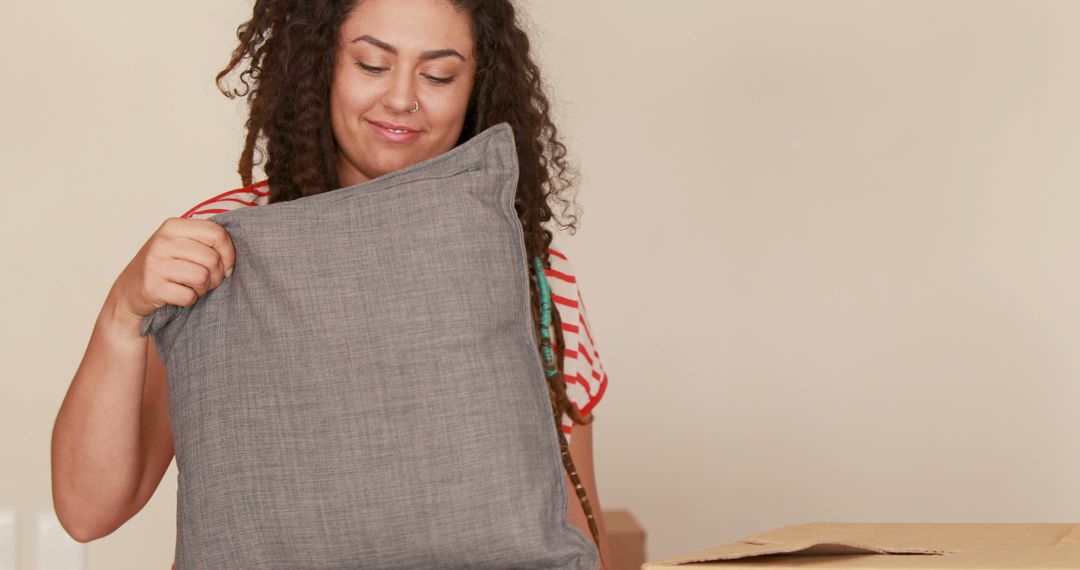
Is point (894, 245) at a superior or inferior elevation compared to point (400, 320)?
superior

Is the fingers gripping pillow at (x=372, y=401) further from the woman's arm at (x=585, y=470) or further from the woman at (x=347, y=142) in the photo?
the woman's arm at (x=585, y=470)

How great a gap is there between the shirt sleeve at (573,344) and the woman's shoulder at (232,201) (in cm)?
35

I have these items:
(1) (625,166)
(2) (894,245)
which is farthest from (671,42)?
(2) (894,245)

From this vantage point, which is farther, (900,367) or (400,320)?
(900,367)

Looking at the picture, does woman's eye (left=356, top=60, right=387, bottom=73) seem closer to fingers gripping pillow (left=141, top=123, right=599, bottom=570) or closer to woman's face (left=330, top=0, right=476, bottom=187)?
woman's face (left=330, top=0, right=476, bottom=187)

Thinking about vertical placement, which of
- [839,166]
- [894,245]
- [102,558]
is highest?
[839,166]

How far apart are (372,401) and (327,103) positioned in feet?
1.71

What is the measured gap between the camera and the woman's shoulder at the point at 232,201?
1.24 m

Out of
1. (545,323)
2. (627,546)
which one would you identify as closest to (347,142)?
(545,323)

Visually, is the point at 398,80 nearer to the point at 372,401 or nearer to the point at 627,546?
the point at 372,401

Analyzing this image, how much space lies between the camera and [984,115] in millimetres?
2326

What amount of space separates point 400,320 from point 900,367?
1.68 m

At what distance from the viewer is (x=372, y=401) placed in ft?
3.04

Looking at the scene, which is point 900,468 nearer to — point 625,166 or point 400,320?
point 625,166
